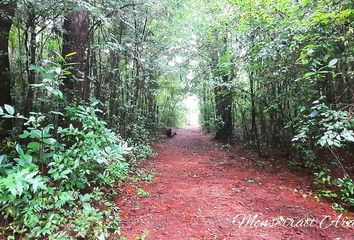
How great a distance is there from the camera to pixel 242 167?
7316 mm

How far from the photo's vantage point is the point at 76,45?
179 inches

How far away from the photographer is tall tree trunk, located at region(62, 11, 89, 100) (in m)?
Answer: 4.48

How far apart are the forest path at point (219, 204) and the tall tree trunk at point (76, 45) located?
207cm

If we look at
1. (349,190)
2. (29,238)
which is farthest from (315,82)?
(29,238)

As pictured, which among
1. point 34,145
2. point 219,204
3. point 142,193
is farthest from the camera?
point 142,193

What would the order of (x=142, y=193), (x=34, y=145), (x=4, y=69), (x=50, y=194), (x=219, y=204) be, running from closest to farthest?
(x=34, y=145), (x=50, y=194), (x=219, y=204), (x=142, y=193), (x=4, y=69)

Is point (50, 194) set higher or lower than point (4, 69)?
lower

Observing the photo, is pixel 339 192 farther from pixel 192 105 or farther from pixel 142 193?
pixel 192 105

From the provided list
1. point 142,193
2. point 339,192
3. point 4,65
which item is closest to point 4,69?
point 4,65

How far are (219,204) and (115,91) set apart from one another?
4.87 meters

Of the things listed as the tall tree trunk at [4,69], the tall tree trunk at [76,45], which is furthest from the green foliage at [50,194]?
the tall tree trunk at [4,69]

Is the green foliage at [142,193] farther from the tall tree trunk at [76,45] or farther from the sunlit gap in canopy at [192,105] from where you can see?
the sunlit gap in canopy at [192,105]

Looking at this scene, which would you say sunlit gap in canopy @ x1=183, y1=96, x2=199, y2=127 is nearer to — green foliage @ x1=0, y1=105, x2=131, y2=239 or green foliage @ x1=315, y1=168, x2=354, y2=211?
green foliage @ x1=315, y1=168, x2=354, y2=211

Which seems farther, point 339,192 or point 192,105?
point 192,105
